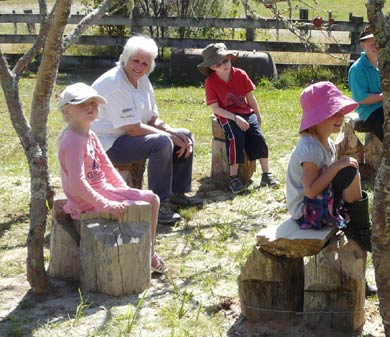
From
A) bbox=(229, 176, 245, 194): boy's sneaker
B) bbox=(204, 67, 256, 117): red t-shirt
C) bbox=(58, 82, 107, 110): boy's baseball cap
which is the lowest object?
bbox=(229, 176, 245, 194): boy's sneaker

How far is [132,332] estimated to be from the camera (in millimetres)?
3998

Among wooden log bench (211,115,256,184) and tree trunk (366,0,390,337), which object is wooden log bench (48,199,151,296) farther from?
wooden log bench (211,115,256,184)

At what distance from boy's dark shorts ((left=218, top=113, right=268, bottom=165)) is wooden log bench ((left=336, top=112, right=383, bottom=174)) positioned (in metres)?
0.67

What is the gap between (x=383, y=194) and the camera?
3.10 meters

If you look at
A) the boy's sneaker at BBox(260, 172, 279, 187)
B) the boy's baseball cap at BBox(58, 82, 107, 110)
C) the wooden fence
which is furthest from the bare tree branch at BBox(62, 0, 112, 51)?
the wooden fence

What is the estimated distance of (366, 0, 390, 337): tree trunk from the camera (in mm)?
2912

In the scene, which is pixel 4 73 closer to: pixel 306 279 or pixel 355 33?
pixel 306 279

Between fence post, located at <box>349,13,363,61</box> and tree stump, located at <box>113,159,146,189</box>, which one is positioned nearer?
tree stump, located at <box>113,159,146,189</box>

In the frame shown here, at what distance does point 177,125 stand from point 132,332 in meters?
5.90

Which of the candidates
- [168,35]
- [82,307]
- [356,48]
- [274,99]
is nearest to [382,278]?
[82,307]

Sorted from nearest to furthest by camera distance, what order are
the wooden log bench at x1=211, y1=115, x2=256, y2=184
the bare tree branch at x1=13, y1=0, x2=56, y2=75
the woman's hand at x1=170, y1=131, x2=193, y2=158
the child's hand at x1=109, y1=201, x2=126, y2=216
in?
the child's hand at x1=109, y1=201, x2=126, y2=216
the bare tree branch at x1=13, y1=0, x2=56, y2=75
the woman's hand at x1=170, y1=131, x2=193, y2=158
the wooden log bench at x1=211, y1=115, x2=256, y2=184

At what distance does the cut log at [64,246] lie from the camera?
4.64 metres

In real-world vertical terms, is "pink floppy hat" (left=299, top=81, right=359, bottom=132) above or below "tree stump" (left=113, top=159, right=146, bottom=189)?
above

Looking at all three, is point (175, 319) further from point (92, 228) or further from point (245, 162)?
point (245, 162)
